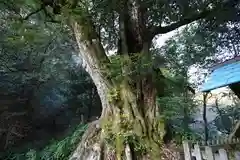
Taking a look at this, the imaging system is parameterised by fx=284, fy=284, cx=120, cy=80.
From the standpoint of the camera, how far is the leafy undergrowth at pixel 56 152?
5840mm

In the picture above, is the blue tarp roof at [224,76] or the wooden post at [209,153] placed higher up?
the blue tarp roof at [224,76]

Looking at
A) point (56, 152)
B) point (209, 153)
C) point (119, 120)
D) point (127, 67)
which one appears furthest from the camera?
point (56, 152)

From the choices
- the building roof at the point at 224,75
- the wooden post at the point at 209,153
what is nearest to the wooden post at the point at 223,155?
the wooden post at the point at 209,153

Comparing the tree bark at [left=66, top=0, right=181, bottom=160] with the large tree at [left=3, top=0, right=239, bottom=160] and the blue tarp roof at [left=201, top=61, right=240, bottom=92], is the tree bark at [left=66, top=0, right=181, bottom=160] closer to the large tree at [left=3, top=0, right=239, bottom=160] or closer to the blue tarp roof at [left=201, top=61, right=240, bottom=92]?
the large tree at [left=3, top=0, right=239, bottom=160]

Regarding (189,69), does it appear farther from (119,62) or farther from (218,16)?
(119,62)

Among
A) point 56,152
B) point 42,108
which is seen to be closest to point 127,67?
point 56,152

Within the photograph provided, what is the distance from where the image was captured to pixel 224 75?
10.8ft

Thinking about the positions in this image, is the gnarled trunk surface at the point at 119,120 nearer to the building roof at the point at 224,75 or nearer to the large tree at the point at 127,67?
the large tree at the point at 127,67

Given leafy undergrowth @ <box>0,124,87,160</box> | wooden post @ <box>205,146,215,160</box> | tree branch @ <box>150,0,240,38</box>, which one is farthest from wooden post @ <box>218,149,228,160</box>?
leafy undergrowth @ <box>0,124,87,160</box>

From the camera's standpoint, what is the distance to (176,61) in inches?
278

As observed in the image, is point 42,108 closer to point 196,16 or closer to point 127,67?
point 127,67

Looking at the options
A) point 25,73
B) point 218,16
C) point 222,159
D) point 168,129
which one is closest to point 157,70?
point 168,129

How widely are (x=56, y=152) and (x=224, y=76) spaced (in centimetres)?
397

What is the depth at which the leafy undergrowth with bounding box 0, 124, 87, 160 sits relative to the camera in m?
5.84
